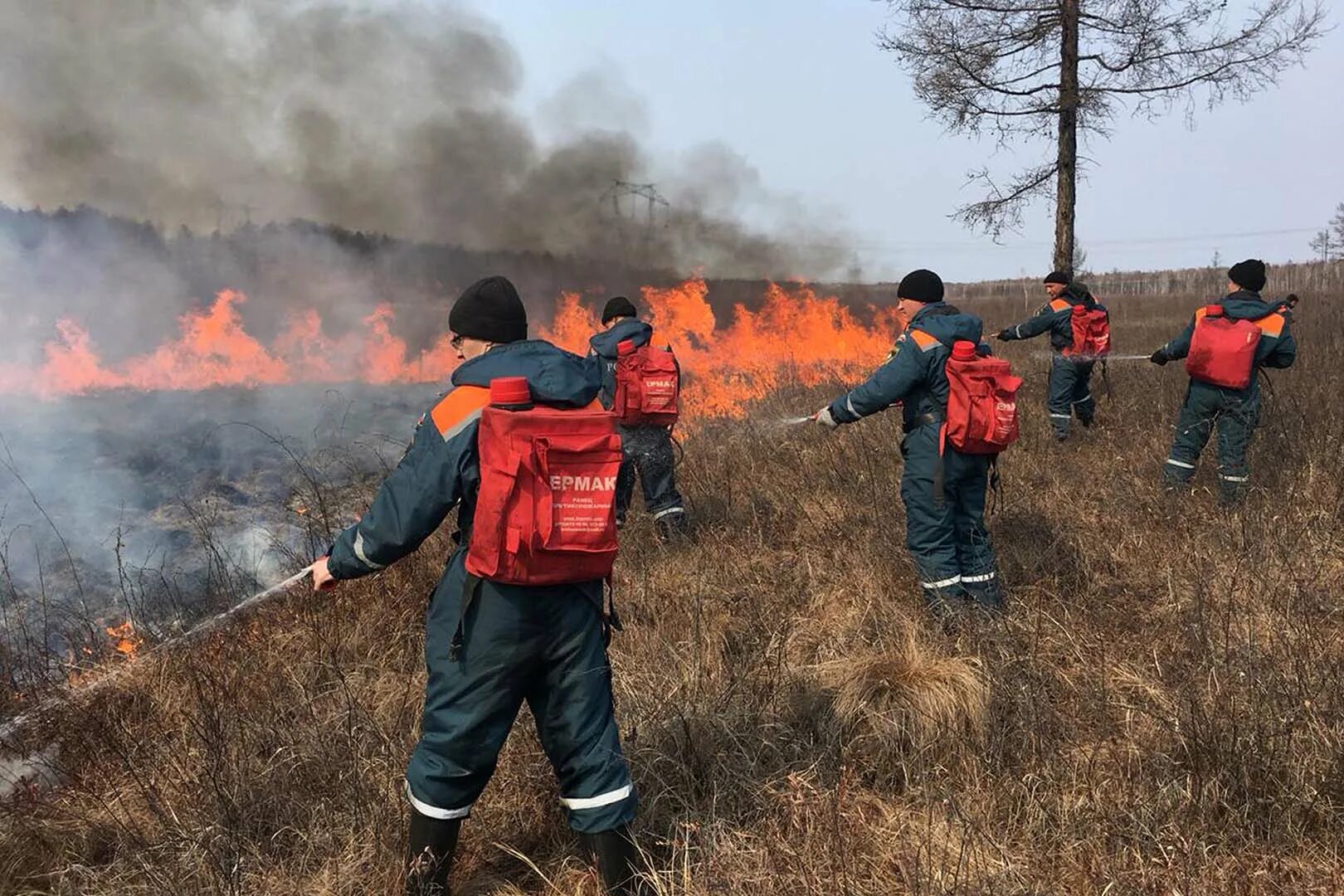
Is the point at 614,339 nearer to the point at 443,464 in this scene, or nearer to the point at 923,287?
the point at 923,287

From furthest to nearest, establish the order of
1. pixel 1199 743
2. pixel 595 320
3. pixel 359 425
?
pixel 595 320 → pixel 359 425 → pixel 1199 743

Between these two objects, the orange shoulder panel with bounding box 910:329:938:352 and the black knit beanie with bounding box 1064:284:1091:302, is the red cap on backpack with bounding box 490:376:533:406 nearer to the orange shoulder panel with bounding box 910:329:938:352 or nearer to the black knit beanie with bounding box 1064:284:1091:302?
the orange shoulder panel with bounding box 910:329:938:352

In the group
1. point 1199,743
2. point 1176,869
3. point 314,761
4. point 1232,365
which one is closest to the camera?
point 1176,869

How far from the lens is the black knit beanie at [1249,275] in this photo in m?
5.45

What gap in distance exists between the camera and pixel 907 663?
3.30 m

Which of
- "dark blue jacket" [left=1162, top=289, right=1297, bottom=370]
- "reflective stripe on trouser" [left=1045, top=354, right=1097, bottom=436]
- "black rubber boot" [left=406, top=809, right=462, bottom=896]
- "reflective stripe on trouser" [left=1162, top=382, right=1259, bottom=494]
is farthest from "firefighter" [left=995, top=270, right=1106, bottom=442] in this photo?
"black rubber boot" [left=406, top=809, right=462, bottom=896]

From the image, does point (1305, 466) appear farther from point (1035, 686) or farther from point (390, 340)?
point (390, 340)

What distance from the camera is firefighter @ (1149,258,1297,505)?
5422 mm

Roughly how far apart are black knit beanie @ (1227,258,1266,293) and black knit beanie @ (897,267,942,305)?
2759 mm

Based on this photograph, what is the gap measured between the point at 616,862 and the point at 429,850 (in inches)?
20.7

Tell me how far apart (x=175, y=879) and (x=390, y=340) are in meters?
15.1

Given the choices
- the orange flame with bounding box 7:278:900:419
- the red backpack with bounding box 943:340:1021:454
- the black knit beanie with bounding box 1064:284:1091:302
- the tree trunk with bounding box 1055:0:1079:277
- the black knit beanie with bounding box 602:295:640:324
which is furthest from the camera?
the orange flame with bounding box 7:278:900:419

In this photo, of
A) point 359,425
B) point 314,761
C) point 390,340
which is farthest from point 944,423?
point 390,340

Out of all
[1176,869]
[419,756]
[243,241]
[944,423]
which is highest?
[243,241]
